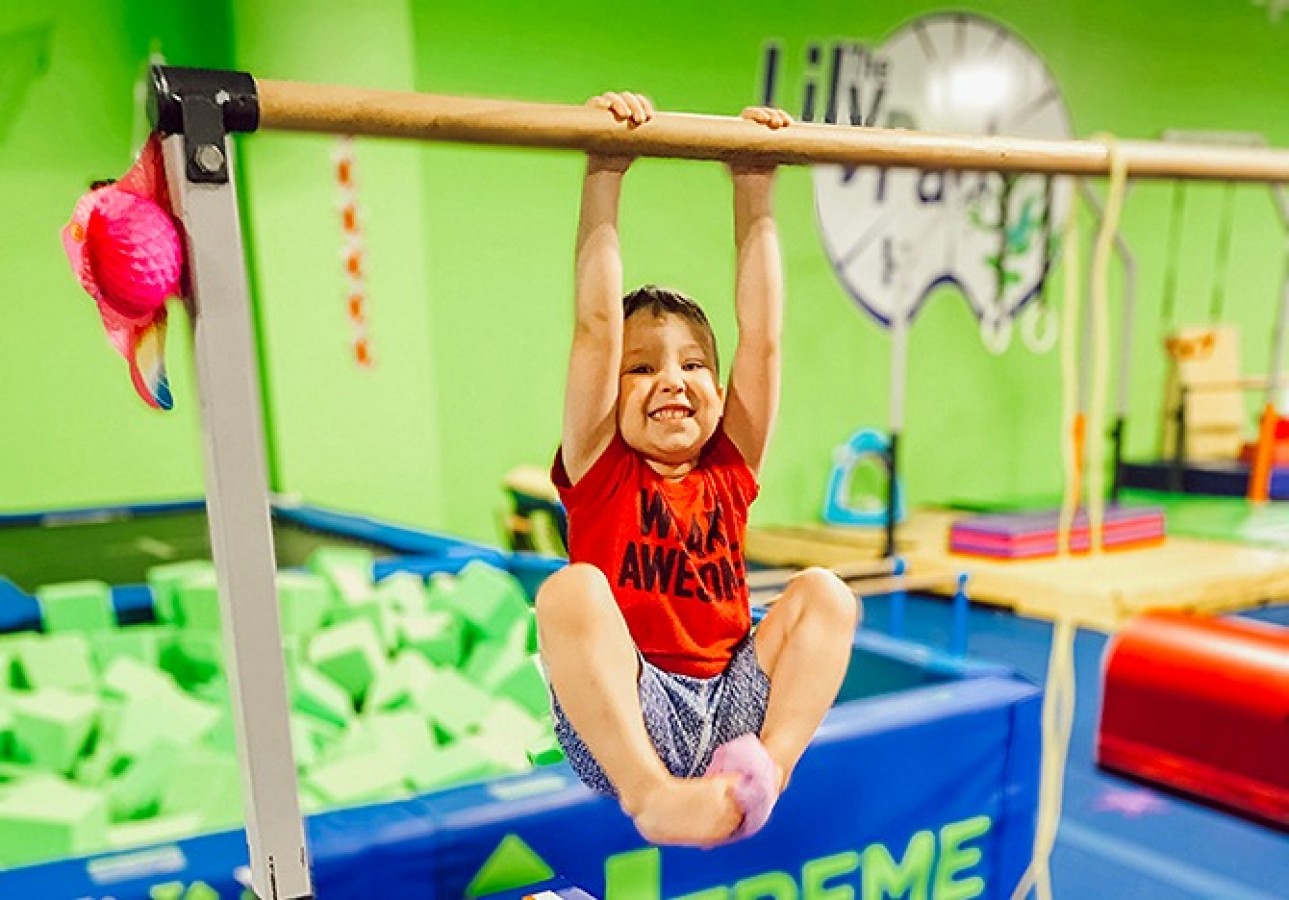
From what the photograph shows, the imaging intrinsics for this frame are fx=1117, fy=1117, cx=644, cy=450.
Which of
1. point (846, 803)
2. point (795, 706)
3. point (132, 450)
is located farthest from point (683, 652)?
point (132, 450)

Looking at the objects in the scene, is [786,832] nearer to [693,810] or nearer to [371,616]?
[693,810]

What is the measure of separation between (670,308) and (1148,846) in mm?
1552

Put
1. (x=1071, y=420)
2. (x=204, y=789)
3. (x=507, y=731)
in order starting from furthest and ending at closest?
(x=507, y=731)
(x=204, y=789)
(x=1071, y=420)

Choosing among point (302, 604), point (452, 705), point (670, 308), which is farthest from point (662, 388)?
point (302, 604)

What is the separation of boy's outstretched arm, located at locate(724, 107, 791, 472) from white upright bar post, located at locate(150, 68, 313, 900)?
226 mm

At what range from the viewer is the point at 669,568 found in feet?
1.68

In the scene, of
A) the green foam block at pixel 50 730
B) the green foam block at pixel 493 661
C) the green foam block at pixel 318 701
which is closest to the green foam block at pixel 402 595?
the green foam block at pixel 493 661

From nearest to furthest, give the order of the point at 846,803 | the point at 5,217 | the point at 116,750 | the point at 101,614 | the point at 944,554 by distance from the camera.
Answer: the point at 846,803 → the point at 116,750 → the point at 101,614 → the point at 5,217 → the point at 944,554

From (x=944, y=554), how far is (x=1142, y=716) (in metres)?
1.22

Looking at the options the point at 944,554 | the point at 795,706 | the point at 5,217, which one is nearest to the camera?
the point at 795,706

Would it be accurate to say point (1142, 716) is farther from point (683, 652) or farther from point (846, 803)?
point (683, 652)

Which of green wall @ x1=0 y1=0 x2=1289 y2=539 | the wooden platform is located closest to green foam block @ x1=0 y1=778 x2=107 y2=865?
green wall @ x1=0 y1=0 x2=1289 y2=539

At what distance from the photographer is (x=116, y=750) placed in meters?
1.45

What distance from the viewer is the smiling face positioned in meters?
0.51
